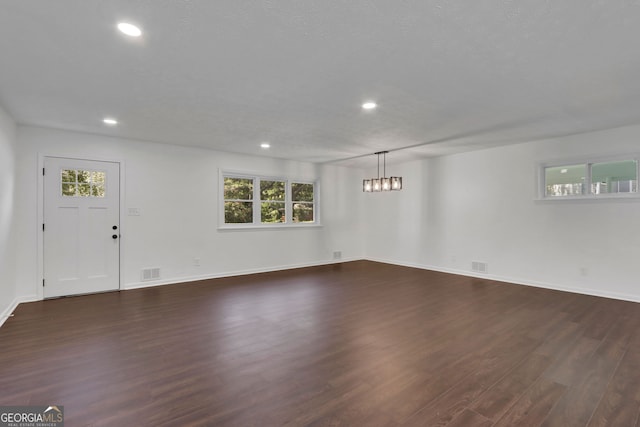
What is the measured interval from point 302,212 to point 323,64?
17.1 ft

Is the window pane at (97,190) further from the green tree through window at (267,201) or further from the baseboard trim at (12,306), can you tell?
the green tree through window at (267,201)

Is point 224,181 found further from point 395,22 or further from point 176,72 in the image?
point 395,22

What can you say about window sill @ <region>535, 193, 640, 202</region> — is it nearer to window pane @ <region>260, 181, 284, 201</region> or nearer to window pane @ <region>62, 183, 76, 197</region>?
window pane @ <region>260, 181, 284, 201</region>

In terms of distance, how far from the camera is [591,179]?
4.88m

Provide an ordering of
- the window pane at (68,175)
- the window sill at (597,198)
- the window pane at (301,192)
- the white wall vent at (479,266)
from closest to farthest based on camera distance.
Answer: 1. the window sill at (597,198)
2. the window pane at (68,175)
3. the white wall vent at (479,266)
4. the window pane at (301,192)

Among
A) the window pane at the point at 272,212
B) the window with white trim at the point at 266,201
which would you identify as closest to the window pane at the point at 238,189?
the window with white trim at the point at 266,201

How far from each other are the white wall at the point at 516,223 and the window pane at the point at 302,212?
6.60 feet

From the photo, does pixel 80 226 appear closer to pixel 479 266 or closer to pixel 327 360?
pixel 327 360

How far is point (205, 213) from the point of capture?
5.96 metres

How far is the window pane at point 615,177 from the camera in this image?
4504 mm

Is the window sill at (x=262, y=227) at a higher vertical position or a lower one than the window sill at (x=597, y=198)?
lower

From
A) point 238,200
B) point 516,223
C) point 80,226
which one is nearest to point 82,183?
point 80,226

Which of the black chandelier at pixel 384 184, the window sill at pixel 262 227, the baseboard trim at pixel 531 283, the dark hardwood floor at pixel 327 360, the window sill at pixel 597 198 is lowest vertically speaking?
the dark hardwood floor at pixel 327 360

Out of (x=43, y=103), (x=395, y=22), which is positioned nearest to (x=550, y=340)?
(x=395, y=22)
